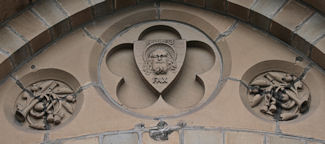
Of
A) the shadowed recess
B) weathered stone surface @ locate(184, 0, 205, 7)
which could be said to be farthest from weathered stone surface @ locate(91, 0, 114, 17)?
weathered stone surface @ locate(184, 0, 205, 7)

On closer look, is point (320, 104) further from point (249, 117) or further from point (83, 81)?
point (83, 81)

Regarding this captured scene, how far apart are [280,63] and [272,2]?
594mm

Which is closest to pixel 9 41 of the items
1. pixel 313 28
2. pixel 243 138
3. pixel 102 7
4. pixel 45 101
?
pixel 45 101

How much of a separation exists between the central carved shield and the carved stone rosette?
730mm

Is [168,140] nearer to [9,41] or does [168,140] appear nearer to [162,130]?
[162,130]

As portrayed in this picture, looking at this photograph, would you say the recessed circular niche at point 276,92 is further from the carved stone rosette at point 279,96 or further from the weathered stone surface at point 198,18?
the weathered stone surface at point 198,18

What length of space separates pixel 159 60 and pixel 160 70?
5.1 inches

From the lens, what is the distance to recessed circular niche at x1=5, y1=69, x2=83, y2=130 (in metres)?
5.96

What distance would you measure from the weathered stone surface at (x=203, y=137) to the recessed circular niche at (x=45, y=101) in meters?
1.06

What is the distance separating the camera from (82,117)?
19.3 ft

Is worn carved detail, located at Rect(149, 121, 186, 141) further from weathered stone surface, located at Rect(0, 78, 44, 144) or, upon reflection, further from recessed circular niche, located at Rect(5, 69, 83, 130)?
weathered stone surface, located at Rect(0, 78, 44, 144)

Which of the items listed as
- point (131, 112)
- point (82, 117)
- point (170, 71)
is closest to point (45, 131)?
point (82, 117)

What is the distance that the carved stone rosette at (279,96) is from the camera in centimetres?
591

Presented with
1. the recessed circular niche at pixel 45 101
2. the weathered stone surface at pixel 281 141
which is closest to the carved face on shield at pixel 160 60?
the recessed circular niche at pixel 45 101
